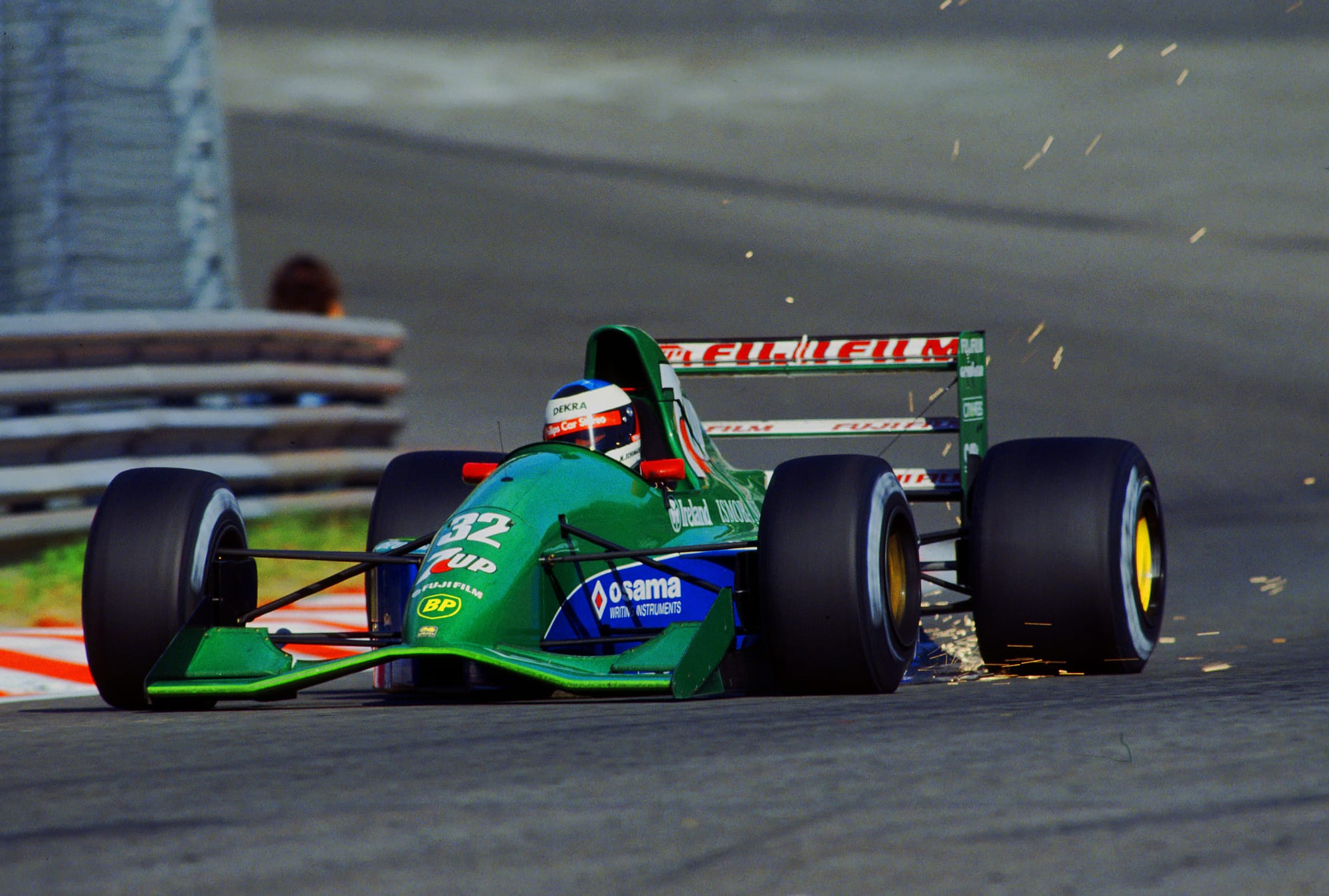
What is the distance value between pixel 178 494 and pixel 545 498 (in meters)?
1.11

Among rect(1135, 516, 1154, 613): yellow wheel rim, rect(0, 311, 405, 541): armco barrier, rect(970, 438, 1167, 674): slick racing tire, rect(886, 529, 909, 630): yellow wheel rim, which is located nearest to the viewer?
rect(886, 529, 909, 630): yellow wheel rim

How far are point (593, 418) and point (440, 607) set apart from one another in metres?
1.21

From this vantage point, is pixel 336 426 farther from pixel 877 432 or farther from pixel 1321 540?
pixel 1321 540

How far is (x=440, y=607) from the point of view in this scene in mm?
4949

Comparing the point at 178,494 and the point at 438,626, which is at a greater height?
the point at 178,494

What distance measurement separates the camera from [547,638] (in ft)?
17.6

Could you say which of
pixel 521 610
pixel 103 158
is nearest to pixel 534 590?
pixel 521 610

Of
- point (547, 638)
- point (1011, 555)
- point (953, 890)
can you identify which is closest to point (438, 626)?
point (547, 638)

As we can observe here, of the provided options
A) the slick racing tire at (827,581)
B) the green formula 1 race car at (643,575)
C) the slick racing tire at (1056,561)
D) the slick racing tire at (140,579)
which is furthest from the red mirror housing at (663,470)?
the slick racing tire at (140,579)

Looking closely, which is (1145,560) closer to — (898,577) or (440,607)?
(898,577)

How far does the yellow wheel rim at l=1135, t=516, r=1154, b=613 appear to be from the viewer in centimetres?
640

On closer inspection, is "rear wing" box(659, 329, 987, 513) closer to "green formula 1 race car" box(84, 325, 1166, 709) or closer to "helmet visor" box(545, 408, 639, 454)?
"green formula 1 race car" box(84, 325, 1166, 709)

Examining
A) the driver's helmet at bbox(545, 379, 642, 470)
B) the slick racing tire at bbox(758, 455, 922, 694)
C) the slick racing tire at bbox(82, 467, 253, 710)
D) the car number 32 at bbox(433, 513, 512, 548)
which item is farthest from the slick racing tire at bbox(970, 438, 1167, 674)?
the slick racing tire at bbox(82, 467, 253, 710)

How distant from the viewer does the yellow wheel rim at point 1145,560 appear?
6.40 m
